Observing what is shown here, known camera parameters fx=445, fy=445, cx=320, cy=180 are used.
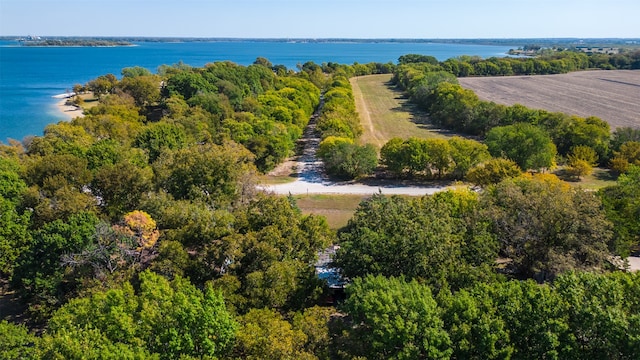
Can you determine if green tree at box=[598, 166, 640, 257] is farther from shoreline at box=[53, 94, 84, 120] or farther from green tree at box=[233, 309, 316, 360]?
shoreline at box=[53, 94, 84, 120]

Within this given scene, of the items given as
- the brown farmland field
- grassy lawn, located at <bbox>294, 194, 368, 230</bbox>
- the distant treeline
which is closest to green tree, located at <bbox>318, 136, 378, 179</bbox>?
grassy lawn, located at <bbox>294, 194, 368, 230</bbox>

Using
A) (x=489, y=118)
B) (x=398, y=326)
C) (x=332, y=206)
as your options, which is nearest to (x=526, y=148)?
(x=489, y=118)

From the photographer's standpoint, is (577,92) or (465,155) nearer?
(465,155)

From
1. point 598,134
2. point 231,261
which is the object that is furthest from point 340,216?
point 598,134

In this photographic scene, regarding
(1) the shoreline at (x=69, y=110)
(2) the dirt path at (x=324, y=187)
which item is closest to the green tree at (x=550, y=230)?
(2) the dirt path at (x=324, y=187)

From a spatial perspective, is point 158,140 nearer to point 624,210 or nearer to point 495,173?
point 495,173

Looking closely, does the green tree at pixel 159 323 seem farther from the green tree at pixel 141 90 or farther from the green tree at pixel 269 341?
the green tree at pixel 141 90
